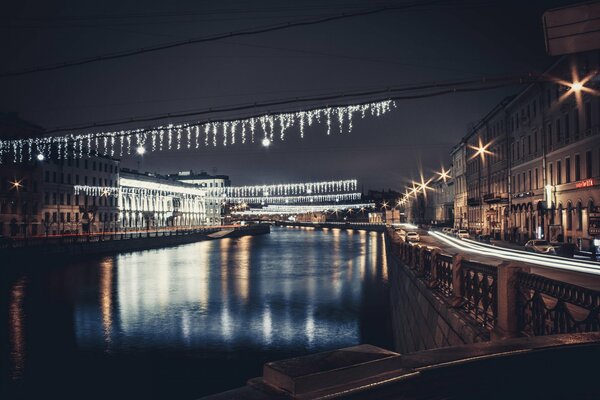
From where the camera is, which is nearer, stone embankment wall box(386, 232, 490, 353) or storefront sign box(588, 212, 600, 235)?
stone embankment wall box(386, 232, 490, 353)

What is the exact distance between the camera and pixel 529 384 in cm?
568

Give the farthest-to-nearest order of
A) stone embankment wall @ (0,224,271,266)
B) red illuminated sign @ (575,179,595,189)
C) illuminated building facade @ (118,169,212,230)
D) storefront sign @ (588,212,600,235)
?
1. illuminated building facade @ (118,169,212,230)
2. stone embankment wall @ (0,224,271,266)
3. red illuminated sign @ (575,179,595,189)
4. storefront sign @ (588,212,600,235)

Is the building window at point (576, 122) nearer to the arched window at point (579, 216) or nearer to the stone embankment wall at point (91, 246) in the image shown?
the arched window at point (579, 216)

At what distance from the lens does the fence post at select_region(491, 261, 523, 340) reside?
332 inches

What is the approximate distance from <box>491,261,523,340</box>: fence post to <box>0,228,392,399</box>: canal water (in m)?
11.5

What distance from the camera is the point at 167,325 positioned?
2594 cm

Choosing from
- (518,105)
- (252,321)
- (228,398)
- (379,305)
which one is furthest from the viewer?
(518,105)

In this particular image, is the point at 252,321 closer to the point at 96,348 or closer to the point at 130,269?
the point at 96,348

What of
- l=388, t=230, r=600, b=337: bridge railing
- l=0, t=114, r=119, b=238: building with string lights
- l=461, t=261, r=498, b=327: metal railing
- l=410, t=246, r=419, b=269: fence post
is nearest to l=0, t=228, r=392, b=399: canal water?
l=410, t=246, r=419, b=269: fence post

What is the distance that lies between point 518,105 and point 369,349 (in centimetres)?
5582

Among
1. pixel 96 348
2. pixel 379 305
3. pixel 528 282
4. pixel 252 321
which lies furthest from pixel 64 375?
pixel 379 305

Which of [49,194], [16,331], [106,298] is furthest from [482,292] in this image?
[49,194]

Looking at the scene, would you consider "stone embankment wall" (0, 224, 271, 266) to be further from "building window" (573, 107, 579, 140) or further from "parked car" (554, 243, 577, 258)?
"building window" (573, 107, 579, 140)

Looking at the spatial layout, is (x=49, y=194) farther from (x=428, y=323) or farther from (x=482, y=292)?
(x=482, y=292)
